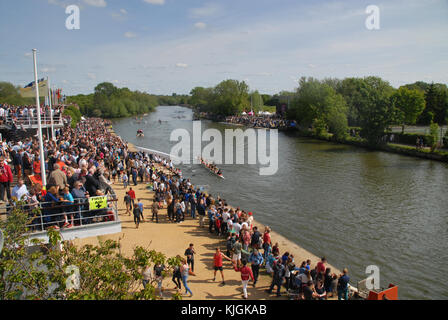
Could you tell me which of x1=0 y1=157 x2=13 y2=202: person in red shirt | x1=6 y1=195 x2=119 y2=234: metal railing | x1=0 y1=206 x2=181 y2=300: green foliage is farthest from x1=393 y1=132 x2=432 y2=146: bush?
x1=0 y1=206 x2=181 y2=300: green foliage

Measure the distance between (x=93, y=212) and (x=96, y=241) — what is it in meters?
4.43

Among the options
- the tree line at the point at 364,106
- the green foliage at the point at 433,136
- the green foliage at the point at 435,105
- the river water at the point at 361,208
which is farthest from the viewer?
the green foliage at the point at 435,105

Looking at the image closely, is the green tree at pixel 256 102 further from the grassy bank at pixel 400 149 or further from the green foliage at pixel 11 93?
the green foliage at pixel 11 93

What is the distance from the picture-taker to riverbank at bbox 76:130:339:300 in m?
12.4

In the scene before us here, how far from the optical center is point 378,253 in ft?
58.9

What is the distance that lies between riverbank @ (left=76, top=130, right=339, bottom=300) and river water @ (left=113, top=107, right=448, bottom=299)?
2.59m

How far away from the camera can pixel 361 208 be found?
2523 cm

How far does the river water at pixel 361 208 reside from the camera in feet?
55.3

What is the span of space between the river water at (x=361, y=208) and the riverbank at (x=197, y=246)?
2.59 m

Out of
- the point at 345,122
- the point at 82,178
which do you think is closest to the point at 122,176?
the point at 82,178
